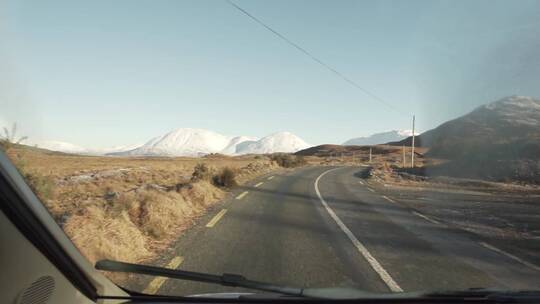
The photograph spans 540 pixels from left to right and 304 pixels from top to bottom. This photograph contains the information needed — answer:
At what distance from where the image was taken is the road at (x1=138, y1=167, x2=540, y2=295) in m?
5.73

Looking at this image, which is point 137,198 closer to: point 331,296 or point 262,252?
point 262,252

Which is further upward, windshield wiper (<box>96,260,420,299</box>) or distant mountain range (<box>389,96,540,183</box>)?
distant mountain range (<box>389,96,540,183</box>)

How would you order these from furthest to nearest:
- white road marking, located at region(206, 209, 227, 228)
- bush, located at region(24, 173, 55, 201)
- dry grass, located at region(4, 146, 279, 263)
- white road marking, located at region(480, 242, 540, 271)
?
white road marking, located at region(206, 209, 227, 228) → white road marking, located at region(480, 242, 540, 271) → bush, located at region(24, 173, 55, 201) → dry grass, located at region(4, 146, 279, 263)

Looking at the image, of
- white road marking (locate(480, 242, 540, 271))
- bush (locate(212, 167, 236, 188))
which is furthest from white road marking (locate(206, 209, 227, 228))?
bush (locate(212, 167, 236, 188))

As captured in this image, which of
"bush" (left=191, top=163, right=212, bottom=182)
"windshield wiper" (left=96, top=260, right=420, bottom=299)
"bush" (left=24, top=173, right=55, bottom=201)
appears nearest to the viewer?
"windshield wiper" (left=96, top=260, right=420, bottom=299)

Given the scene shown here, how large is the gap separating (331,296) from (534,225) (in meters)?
11.2

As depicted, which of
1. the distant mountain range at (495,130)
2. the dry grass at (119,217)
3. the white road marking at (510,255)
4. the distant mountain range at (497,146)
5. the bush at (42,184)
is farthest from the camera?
the distant mountain range at (497,146)

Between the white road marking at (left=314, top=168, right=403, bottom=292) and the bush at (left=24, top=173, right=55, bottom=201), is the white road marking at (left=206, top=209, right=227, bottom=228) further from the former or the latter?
the bush at (left=24, top=173, right=55, bottom=201)

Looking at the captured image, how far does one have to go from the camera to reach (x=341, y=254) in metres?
7.33

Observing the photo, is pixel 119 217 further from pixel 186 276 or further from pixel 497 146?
pixel 497 146

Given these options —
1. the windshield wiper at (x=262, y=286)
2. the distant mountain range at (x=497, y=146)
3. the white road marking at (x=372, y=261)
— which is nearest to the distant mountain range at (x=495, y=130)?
the distant mountain range at (x=497, y=146)

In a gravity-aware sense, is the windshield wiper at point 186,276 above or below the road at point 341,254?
above

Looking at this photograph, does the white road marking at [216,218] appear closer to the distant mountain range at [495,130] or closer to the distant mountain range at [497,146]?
the distant mountain range at [495,130]

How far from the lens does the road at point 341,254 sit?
18.8 ft
